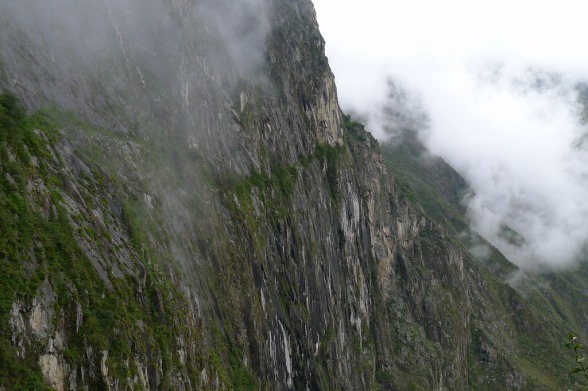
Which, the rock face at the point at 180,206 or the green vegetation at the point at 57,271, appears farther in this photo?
the rock face at the point at 180,206

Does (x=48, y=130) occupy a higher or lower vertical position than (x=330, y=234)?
lower

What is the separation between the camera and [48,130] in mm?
43469

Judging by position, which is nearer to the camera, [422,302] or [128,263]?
[128,263]

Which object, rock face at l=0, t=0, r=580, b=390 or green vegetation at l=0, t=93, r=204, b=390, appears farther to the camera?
rock face at l=0, t=0, r=580, b=390

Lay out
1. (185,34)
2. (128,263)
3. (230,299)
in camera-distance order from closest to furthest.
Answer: (128,263) → (230,299) → (185,34)

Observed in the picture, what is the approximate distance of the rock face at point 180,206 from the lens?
34.3 metres

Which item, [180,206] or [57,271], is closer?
[57,271]

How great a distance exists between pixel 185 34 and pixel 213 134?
51.2 feet

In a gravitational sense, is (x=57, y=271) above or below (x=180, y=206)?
below

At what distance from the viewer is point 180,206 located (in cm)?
6122

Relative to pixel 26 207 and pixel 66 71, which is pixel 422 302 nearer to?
pixel 66 71

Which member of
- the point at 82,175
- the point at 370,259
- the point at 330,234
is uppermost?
the point at 370,259

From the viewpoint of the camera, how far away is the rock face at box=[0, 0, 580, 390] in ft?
113

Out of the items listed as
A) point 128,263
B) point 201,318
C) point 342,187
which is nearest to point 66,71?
point 128,263
